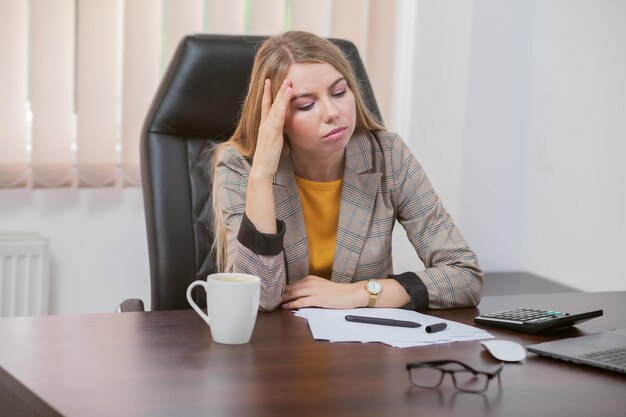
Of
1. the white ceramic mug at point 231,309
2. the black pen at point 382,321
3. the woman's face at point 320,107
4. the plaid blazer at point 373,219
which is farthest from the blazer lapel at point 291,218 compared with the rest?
the white ceramic mug at point 231,309

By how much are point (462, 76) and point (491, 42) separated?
0.53 ft

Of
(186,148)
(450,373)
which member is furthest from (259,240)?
(450,373)

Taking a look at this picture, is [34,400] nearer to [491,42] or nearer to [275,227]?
[275,227]

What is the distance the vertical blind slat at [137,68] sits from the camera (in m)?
2.66

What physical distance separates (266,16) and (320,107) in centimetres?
126

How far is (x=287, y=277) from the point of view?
5.61 feet

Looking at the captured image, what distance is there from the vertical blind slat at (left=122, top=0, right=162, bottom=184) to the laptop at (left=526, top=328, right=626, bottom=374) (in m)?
1.71

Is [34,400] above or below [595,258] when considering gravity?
above

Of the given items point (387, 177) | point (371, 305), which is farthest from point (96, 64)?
point (371, 305)

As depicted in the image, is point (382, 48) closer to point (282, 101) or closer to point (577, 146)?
point (577, 146)

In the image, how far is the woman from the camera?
1.56 meters

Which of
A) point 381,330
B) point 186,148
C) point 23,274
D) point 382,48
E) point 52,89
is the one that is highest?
point 382,48

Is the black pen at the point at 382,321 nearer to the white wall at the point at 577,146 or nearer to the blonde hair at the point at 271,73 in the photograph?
the blonde hair at the point at 271,73

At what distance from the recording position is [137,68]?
2676mm
